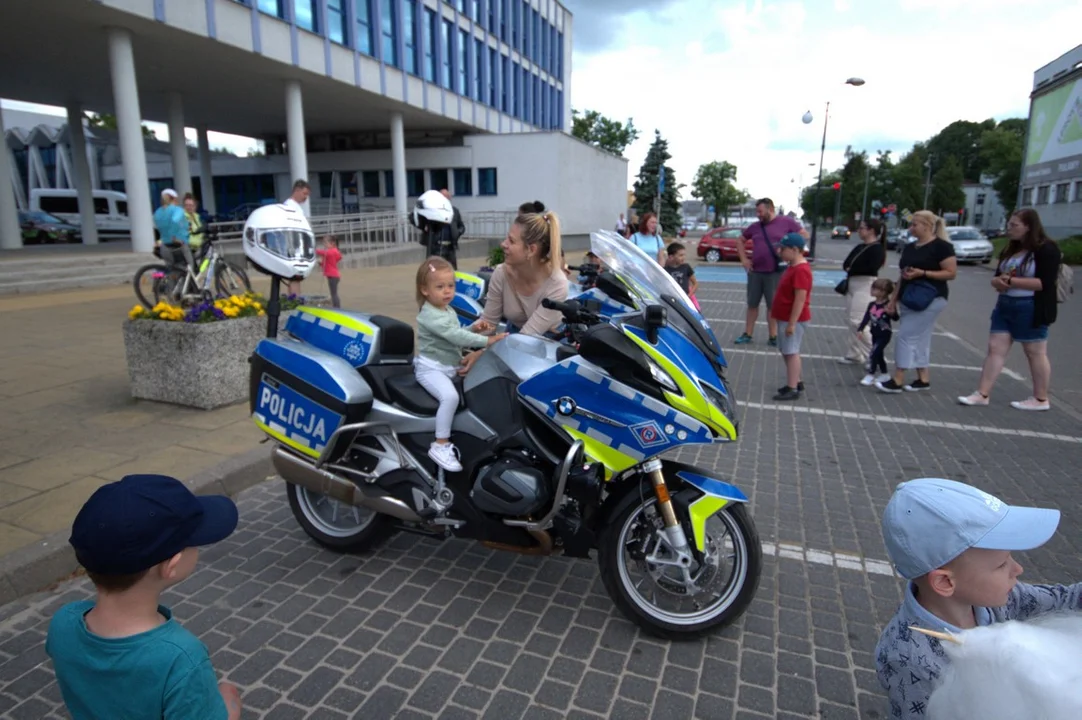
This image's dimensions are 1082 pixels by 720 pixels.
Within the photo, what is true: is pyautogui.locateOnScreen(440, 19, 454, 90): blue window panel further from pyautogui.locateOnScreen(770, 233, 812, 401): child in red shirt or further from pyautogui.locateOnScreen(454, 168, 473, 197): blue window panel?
pyautogui.locateOnScreen(770, 233, 812, 401): child in red shirt

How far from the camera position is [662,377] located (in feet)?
8.80

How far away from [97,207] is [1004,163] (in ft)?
245

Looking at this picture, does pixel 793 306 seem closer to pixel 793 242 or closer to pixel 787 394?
pixel 793 242

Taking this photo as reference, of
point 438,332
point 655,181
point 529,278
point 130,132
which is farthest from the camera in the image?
point 655,181

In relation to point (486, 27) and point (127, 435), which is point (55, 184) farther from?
point (127, 435)

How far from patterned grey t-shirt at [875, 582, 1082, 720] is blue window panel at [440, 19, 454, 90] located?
104 feet

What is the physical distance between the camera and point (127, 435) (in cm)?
514

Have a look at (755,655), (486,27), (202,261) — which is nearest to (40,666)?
(755,655)

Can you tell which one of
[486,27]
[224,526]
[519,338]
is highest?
[486,27]

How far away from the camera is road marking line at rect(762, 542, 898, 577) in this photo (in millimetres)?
3545

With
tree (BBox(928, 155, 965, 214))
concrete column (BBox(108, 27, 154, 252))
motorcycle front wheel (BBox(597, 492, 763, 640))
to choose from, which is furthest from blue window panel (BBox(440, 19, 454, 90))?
tree (BBox(928, 155, 965, 214))

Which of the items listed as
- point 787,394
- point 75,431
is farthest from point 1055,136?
point 75,431

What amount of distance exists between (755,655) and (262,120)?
34.4 m

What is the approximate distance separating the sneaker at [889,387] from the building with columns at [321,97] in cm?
1770
